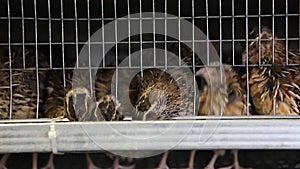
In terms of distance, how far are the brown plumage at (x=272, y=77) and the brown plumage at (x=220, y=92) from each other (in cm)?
2

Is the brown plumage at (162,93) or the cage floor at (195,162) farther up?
the brown plumage at (162,93)

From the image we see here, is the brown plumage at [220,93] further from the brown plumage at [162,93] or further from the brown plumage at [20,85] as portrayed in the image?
the brown plumage at [20,85]

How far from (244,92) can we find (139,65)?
0.63 ft

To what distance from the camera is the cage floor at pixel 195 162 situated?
892 mm

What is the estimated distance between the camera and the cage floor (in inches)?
35.1

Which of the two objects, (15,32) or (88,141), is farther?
(15,32)

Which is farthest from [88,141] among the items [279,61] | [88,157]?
[279,61]

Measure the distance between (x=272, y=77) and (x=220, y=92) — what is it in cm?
9

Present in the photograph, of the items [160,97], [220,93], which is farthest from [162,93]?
[220,93]

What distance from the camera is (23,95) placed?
830 mm

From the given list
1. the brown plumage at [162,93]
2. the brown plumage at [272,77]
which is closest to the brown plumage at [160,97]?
the brown plumage at [162,93]

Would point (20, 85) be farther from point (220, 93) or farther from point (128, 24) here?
point (220, 93)

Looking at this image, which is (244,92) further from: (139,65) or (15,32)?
(15,32)

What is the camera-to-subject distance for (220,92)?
82cm
